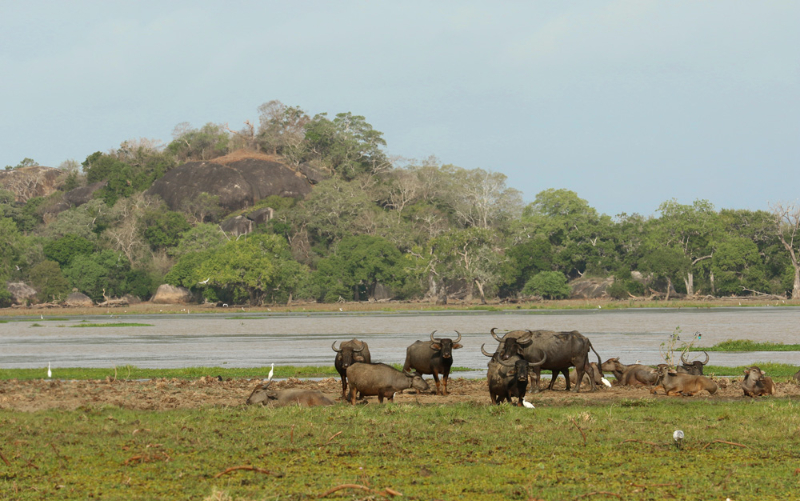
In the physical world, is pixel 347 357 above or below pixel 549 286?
below

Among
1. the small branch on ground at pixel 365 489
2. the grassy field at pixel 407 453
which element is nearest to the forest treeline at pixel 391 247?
the grassy field at pixel 407 453

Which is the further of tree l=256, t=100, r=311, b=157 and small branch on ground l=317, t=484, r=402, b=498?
tree l=256, t=100, r=311, b=157

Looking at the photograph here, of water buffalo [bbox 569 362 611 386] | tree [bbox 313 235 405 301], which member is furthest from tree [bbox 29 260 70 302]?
water buffalo [bbox 569 362 611 386]

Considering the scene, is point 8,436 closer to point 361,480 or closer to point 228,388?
point 361,480

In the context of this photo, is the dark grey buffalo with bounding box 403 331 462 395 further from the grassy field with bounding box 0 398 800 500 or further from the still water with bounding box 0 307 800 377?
the still water with bounding box 0 307 800 377

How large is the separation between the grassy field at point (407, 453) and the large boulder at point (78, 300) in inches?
3182

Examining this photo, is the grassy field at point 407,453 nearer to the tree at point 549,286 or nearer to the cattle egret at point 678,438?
the cattle egret at point 678,438

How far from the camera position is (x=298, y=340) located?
40.8 meters

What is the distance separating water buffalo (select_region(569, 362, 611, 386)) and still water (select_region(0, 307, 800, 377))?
508 cm

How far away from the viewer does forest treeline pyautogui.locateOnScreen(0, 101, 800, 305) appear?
86.2 m

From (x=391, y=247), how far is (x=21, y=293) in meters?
41.6

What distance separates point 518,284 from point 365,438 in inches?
3386

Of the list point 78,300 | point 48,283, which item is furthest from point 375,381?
point 78,300

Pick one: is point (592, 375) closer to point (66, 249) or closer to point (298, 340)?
point (298, 340)
